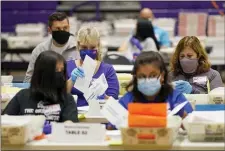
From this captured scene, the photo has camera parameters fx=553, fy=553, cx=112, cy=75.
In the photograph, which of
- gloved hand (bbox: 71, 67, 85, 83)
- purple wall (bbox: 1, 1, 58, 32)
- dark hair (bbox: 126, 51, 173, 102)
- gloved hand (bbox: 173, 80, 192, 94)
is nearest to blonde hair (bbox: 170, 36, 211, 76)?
gloved hand (bbox: 173, 80, 192, 94)

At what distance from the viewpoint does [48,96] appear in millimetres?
3545

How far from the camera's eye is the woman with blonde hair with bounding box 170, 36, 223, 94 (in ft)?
15.8

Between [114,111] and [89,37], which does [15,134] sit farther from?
[89,37]

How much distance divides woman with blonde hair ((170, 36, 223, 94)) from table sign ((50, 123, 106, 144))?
1881mm

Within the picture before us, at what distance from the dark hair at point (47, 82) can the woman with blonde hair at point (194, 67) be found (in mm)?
1521

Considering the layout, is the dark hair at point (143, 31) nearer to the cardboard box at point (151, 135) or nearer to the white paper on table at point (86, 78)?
the white paper on table at point (86, 78)

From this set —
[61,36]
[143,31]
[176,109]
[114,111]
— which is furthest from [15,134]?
[143,31]

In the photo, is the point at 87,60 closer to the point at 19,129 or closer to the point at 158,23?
the point at 19,129

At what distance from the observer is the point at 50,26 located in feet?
19.5

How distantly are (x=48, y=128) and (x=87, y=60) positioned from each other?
1316 mm

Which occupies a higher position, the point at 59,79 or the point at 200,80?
the point at 59,79

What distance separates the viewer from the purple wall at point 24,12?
12.2 metres

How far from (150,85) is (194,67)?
5.41 ft

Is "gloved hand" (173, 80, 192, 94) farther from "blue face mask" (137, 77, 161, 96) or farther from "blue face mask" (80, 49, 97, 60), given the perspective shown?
"blue face mask" (137, 77, 161, 96)
